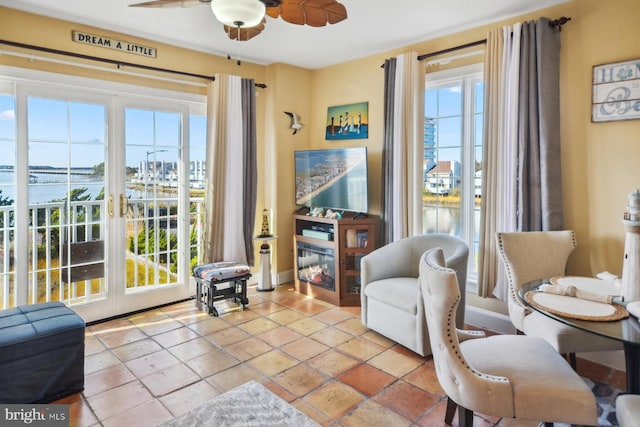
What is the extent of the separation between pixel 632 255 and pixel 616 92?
150 cm

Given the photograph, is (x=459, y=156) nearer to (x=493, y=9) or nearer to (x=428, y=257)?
(x=493, y=9)

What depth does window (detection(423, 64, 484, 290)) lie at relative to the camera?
11.5 ft

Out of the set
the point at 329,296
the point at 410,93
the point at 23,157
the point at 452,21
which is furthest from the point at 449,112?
the point at 23,157

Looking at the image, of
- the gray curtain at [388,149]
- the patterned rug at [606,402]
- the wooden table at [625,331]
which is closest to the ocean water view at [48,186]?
the gray curtain at [388,149]

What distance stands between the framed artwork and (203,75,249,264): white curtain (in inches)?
43.2

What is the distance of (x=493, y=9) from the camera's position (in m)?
3.06

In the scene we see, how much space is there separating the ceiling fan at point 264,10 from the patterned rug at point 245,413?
213 cm

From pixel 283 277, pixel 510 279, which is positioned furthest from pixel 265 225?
pixel 510 279

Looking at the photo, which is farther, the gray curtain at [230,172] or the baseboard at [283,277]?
the baseboard at [283,277]

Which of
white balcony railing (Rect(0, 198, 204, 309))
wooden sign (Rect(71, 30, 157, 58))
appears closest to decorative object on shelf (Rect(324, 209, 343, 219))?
white balcony railing (Rect(0, 198, 204, 309))

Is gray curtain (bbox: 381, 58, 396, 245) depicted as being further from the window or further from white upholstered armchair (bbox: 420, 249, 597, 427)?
white upholstered armchair (bbox: 420, 249, 597, 427)

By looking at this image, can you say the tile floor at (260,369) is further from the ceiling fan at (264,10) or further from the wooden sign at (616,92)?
the ceiling fan at (264,10)

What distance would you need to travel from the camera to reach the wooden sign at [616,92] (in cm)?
261

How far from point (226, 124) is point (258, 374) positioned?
8.49ft
